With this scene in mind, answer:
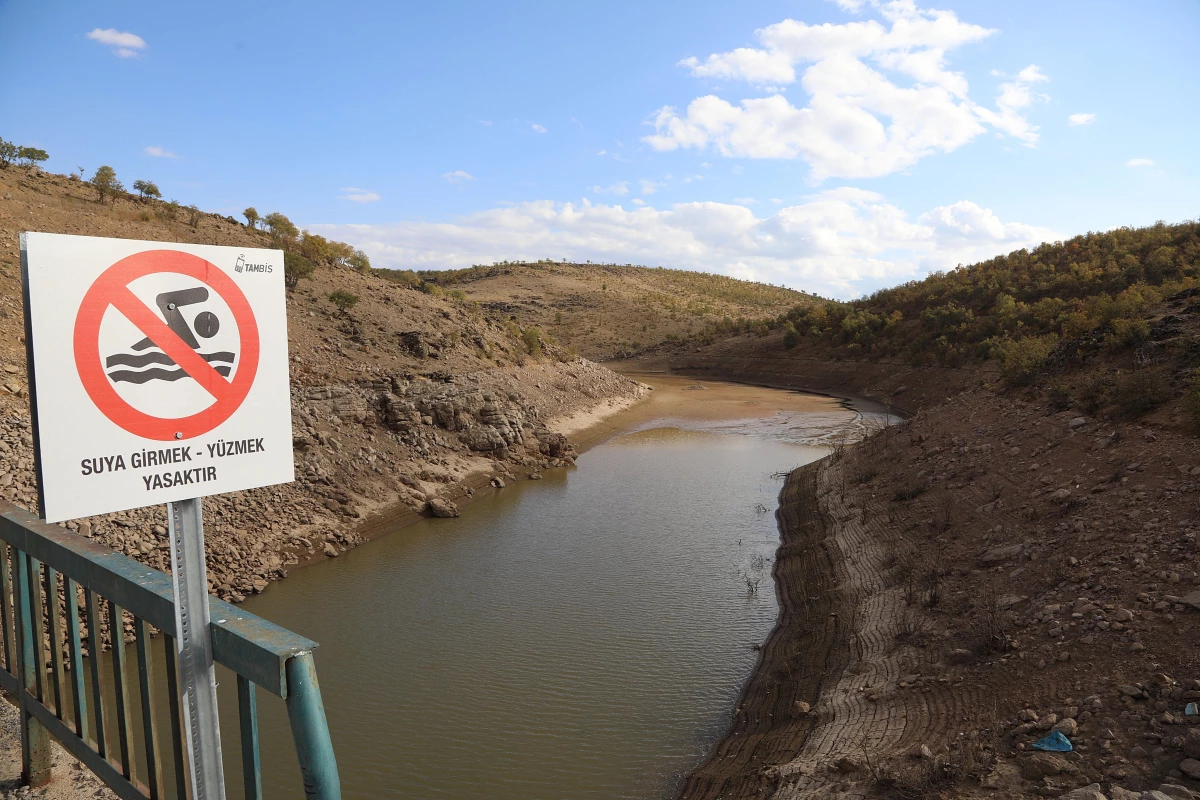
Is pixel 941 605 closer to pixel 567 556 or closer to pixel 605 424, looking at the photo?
pixel 567 556

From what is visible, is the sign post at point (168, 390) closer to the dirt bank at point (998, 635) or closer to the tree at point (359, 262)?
the dirt bank at point (998, 635)

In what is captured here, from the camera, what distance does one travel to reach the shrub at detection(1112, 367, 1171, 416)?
10.7 metres

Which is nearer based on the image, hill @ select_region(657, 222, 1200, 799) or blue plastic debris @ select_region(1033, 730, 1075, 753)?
blue plastic debris @ select_region(1033, 730, 1075, 753)

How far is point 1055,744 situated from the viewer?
4973mm

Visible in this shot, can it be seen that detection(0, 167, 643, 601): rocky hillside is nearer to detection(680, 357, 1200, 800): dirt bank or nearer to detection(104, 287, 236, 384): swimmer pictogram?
detection(680, 357, 1200, 800): dirt bank

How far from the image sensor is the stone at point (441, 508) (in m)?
15.5

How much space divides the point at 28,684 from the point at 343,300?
22804mm

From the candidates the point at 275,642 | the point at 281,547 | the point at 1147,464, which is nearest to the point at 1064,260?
the point at 1147,464

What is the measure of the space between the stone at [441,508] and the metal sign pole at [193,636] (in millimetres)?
13193

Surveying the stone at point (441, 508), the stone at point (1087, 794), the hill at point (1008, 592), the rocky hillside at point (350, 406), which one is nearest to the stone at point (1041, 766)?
the hill at point (1008, 592)

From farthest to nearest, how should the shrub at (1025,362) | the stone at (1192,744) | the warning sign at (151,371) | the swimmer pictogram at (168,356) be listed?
the shrub at (1025,362) → the stone at (1192,744) → the swimmer pictogram at (168,356) → the warning sign at (151,371)

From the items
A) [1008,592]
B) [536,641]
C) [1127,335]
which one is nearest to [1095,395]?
[1127,335]

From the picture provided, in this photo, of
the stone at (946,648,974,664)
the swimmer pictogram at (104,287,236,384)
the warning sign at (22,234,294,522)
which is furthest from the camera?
the stone at (946,648,974,664)

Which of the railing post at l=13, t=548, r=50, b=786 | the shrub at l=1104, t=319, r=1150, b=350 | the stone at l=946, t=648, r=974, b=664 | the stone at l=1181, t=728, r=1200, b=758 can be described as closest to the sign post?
the railing post at l=13, t=548, r=50, b=786
